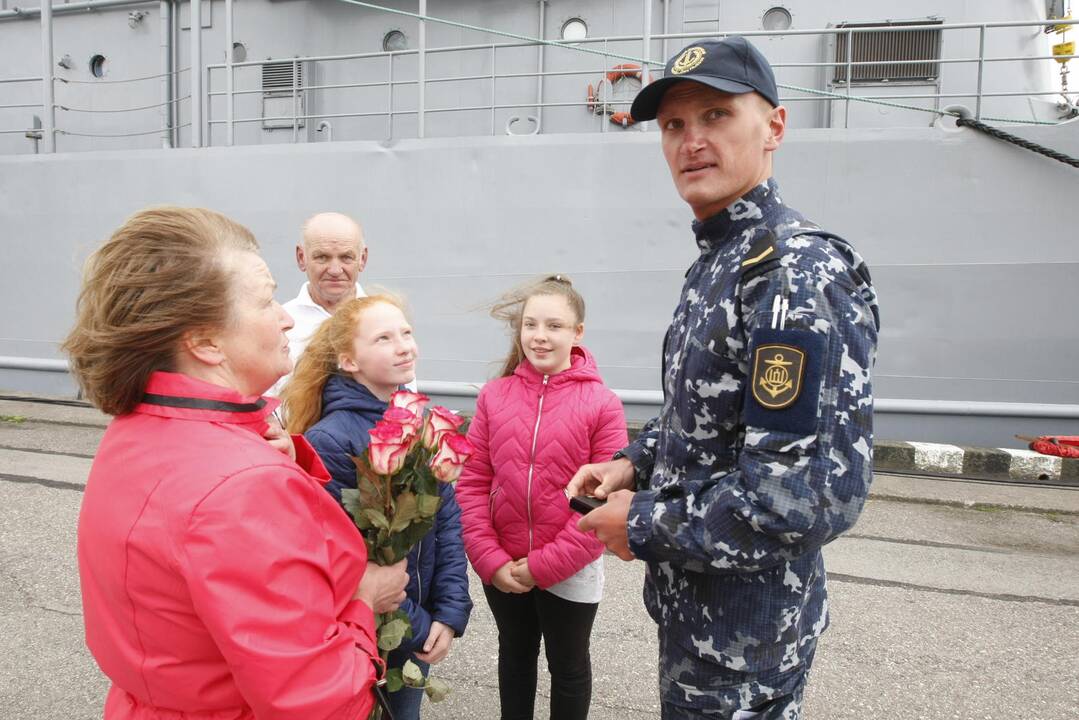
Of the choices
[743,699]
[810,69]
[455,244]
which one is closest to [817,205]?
[810,69]

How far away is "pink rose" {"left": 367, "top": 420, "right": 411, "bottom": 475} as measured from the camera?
1.35m

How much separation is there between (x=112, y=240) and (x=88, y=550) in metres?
0.44

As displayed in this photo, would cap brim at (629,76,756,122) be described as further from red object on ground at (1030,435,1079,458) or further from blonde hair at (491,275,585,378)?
red object on ground at (1030,435,1079,458)

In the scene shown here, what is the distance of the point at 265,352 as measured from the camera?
46.0 inches

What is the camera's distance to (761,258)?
122cm

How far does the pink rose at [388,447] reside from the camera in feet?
4.44

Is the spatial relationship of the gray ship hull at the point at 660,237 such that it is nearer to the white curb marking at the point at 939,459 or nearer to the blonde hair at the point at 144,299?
the white curb marking at the point at 939,459

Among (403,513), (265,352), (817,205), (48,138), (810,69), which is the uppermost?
(810,69)

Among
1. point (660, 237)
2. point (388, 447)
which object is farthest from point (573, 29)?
point (388, 447)

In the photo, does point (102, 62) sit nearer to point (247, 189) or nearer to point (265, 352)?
point (247, 189)

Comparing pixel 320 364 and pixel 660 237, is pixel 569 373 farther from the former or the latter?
pixel 660 237

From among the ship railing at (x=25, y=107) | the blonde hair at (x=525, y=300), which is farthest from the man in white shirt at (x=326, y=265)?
the ship railing at (x=25, y=107)

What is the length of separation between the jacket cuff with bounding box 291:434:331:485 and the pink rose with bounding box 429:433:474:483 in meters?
0.20

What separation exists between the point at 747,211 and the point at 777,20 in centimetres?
684
